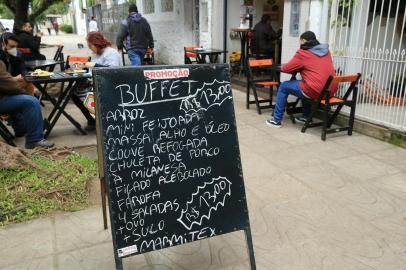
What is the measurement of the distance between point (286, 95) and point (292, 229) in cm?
303

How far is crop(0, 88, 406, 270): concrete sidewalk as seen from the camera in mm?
2719

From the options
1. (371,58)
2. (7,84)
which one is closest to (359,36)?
(371,58)

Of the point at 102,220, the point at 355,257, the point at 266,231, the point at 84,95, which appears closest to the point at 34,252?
the point at 102,220

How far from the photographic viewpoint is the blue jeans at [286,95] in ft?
18.2

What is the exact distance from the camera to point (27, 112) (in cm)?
460

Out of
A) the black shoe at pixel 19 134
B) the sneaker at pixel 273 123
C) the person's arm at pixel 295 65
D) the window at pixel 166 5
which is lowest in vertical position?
the sneaker at pixel 273 123

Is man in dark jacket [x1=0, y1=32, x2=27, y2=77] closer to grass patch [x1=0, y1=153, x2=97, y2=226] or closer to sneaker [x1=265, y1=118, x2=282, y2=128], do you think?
grass patch [x1=0, y1=153, x2=97, y2=226]

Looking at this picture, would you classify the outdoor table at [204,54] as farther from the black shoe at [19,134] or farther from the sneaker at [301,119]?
the black shoe at [19,134]

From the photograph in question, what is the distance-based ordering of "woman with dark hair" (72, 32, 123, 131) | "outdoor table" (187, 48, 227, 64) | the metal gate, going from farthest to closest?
"outdoor table" (187, 48, 227, 64) → "woman with dark hair" (72, 32, 123, 131) → the metal gate

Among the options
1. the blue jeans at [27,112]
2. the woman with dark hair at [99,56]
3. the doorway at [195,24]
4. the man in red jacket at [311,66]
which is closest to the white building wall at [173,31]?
the doorway at [195,24]

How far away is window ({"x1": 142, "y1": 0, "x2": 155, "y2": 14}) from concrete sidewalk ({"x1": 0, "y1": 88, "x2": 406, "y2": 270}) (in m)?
10.3

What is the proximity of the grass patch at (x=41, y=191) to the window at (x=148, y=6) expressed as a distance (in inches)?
412

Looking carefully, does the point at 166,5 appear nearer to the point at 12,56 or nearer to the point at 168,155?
the point at 12,56


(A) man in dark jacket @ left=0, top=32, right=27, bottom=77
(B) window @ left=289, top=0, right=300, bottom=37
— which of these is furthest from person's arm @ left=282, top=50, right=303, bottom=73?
(A) man in dark jacket @ left=0, top=32, right=27, bottom=77
